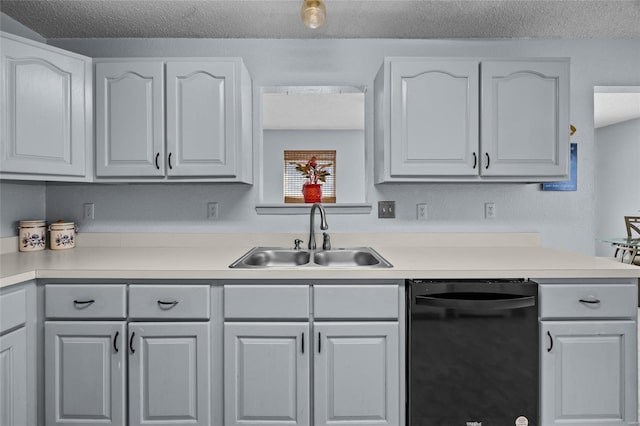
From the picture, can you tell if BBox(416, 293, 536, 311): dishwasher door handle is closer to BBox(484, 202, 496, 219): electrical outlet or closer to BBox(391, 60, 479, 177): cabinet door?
BBox(391, 60, 479, 177): cabinet door

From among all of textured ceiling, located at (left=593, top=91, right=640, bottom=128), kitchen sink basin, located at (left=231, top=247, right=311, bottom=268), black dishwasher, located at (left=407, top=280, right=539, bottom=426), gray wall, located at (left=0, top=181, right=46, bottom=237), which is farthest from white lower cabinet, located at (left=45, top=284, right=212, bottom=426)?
textured ceiling, located at (left=593, top=91, right=640, bottom=128)

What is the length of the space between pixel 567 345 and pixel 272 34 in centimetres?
230

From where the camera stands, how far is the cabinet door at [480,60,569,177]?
1942mm

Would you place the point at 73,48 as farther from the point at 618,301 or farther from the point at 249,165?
the point at 618,301

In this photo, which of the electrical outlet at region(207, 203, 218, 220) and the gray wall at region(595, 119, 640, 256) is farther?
the gray wall at region(595, 119, 640, 256)

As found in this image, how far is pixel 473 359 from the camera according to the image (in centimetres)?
157

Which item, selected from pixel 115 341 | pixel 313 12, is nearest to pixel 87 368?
pixel 115 341

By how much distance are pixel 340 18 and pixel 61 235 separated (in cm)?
209

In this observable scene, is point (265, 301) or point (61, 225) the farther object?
point (61, 225)

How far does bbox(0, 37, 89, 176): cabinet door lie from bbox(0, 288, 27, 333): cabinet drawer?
63cm

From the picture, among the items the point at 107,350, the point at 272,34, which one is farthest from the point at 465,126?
the point at 107,350

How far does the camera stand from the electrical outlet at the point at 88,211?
7.65ft

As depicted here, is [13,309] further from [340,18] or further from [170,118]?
[340,18]

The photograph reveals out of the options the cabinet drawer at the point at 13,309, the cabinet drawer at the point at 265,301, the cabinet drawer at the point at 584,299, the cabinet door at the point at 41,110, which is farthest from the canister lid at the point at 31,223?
the cabinet drawer at the point at 584,299
